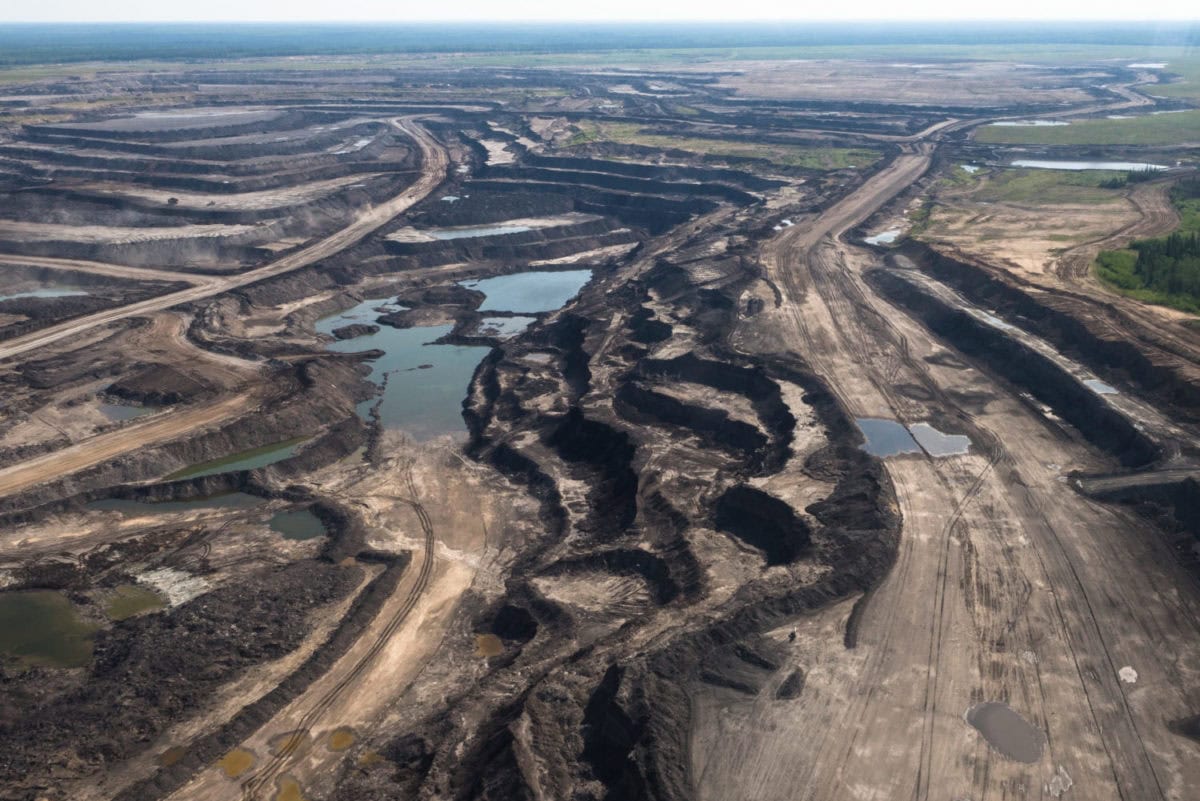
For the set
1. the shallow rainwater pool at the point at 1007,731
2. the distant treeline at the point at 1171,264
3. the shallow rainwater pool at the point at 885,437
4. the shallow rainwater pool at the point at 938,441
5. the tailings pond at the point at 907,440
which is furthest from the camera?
the distant treeline at the point at 1171,264

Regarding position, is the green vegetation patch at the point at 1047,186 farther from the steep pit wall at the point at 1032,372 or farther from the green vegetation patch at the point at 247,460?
the green vegetation patch at the point at 247,460

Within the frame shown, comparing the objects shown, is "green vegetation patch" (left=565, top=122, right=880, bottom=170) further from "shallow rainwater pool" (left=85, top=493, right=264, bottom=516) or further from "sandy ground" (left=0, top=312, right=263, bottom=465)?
"shallow rainwater pool" (left=85, top=493, right=264, bottom=516)

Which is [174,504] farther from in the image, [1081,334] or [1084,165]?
[1084,165]

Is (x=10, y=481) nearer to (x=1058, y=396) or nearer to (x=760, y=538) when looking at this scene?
(x=760, y=538)

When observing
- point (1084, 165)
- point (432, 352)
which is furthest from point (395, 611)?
point (1084, 165)

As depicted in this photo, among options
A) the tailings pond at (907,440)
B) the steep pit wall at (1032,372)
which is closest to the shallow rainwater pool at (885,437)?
the tailings pond at (907,440)

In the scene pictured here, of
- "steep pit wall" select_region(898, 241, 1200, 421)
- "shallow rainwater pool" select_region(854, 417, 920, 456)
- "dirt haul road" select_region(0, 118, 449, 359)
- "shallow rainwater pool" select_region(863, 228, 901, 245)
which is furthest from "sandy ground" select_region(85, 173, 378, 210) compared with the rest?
"shallow rainwater pool" select_region(854, 417, 920, 456)
